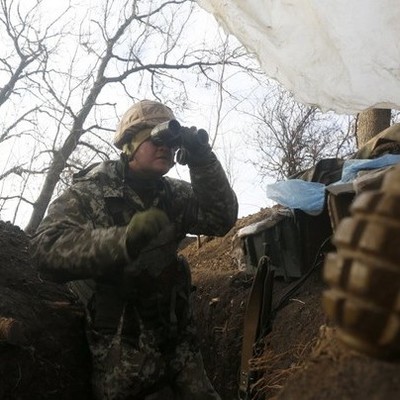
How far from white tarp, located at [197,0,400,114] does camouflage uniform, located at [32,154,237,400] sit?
2.30ft

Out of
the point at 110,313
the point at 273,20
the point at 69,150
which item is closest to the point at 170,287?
the point at 110,313

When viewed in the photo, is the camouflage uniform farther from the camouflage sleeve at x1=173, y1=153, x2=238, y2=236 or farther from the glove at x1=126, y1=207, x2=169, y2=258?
the glove at x1=126, y1=207, x2=169, y2=258

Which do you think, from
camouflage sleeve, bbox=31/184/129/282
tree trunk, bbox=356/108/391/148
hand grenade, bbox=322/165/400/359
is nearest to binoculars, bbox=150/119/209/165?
camouflage sleeve, bbox=31/184/129/282

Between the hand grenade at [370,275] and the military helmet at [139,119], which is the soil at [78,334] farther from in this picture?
the military helmet at [139,119]

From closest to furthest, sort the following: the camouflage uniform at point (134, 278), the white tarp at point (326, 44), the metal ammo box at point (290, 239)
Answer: the white tarp at point (326, 44) < the camouflage uniform at point (134, 278) < the metal ammo box at point (290, 239)

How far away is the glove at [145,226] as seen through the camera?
175 cm

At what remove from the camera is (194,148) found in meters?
2.74

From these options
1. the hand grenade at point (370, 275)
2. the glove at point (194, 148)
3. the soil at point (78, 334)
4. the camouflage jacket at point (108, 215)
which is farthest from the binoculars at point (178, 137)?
the hand grenade at point (370, 275)

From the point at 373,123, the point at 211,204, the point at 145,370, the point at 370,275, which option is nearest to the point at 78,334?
the point at 145,370

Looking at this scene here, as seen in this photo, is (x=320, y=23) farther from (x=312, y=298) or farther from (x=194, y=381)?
(x=194, y=381)

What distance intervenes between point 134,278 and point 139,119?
2.85 feet

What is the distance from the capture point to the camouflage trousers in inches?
98.7

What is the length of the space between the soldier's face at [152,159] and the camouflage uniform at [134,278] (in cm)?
9

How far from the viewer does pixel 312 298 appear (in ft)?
10.0
